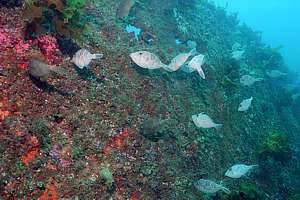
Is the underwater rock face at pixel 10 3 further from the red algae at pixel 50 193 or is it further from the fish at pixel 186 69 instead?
the fish at pixel 186 69

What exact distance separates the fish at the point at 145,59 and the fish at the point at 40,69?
85.0 inches

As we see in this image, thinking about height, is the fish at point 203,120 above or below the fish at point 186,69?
below

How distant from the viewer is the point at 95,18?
779 centimetres

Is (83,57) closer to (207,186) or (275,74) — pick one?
(207,186)

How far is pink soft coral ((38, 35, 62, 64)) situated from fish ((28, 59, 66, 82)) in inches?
20.0

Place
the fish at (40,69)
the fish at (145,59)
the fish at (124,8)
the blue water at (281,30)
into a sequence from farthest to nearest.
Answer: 1. the blue water at (281,30)
2. the fish at (124,8)
3. the fish at (145,59)
4. the fish at (40,69)

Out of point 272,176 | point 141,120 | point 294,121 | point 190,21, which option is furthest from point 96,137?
point 294,121

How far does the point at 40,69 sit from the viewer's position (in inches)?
195

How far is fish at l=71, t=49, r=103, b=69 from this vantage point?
5.62m

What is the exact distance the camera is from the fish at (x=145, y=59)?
6.86 meters

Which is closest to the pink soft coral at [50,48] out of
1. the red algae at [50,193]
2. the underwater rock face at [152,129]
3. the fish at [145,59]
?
the fish at [145,59]

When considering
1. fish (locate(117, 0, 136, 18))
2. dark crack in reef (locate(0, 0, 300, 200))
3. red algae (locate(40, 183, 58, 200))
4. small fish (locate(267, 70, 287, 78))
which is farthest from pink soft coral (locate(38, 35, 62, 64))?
small fish (locate(267, 70, 287, 78))

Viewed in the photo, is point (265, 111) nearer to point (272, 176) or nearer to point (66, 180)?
point (272, 176)

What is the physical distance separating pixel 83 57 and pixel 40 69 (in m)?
0.92
